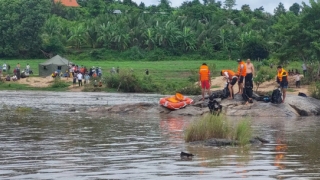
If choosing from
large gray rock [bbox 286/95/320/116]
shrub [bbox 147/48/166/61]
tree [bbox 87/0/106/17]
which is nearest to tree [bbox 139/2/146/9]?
tree [bbox 87/0/106/17]

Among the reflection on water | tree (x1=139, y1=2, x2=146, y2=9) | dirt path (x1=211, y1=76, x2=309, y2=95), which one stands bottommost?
dirt path (x1=211, y1=76, x2=309, y2=95)

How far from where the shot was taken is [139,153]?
13.3 metres

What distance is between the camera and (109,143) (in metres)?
15.0

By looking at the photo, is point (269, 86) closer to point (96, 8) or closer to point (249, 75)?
point (249, 75)

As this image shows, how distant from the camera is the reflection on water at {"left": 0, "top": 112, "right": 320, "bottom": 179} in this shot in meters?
10.8

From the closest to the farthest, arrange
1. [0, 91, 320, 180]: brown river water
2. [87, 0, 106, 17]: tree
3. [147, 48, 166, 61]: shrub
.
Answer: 1. [0, 91, 320, 180]: brown river water
2. [147, 48, 166, 61]: shrub
3. [87, 0, 106, 17]: tree

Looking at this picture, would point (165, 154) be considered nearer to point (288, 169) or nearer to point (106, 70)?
point (288, 169)

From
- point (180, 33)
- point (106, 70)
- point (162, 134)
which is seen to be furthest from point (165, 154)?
point (180, 33)

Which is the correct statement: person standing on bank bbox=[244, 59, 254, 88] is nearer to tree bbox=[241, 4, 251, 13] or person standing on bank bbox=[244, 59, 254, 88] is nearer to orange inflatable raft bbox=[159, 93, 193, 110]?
orange inflatable raft bbox=[159, 93, 193, 110]

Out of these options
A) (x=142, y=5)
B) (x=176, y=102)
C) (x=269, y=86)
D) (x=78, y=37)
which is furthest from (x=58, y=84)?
(x=142, y=5)

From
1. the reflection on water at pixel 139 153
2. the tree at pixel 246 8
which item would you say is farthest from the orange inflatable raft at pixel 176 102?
the tree at pixel 246 8

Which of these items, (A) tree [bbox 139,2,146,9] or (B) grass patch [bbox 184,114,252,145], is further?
(A) tree [bbox 139,2,146,9]

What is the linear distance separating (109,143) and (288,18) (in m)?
39.3

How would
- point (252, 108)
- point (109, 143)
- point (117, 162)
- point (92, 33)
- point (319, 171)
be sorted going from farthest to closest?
point (92, 33) < point (252, 108) < point (109, 143) < point (117, 162) < point (319, 171)
